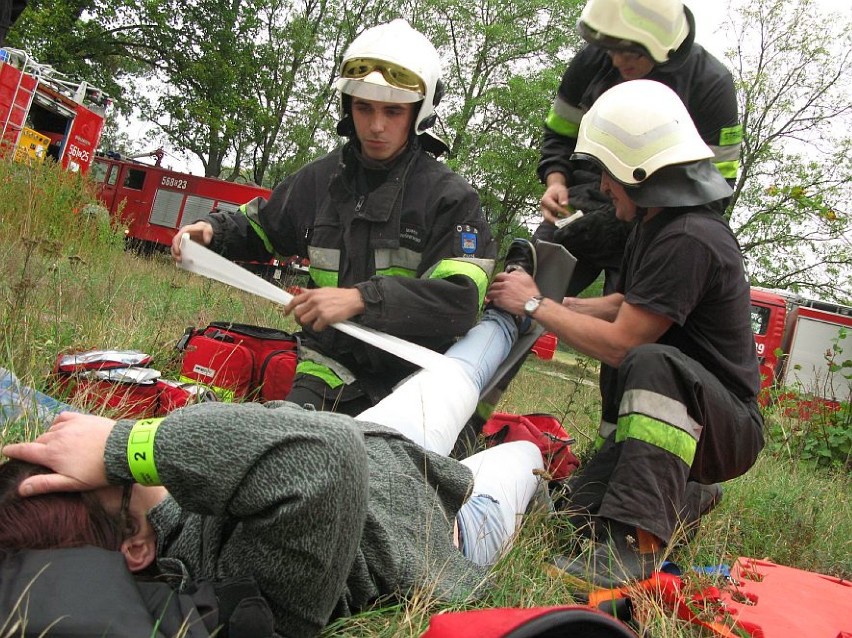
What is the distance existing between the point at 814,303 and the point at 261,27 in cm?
1751

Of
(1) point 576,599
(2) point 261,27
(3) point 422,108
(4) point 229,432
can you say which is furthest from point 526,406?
(2) point 261,27

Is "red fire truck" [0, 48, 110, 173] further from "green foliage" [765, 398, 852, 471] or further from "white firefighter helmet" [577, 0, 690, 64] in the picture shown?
"green foliage" [765, 398, 852, 471]

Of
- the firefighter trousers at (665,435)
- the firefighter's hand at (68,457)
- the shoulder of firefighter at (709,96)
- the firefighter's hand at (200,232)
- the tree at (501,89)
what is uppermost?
the tree at (501,89)

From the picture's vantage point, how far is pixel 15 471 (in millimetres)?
1298

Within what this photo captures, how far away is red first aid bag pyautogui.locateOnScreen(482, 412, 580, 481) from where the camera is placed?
10.3 ft

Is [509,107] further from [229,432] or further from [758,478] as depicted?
[229,432]

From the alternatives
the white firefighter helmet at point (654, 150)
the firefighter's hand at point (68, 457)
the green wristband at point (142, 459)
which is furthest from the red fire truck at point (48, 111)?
the green wristband at point (142, 459)

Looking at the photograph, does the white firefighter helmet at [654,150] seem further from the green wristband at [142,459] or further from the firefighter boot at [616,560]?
the green wristband at [142,459]

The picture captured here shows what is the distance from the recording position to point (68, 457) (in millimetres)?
1297

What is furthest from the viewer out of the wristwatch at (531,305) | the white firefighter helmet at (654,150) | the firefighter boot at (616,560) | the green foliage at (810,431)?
the green foliage at (810,431)

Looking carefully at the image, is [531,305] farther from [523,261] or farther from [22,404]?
[22,404]

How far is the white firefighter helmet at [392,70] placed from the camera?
9.30 feet

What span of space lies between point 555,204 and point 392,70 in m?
1.01

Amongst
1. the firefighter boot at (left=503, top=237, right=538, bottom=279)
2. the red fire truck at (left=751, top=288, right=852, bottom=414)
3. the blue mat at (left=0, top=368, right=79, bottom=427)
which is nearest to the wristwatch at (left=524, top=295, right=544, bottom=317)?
the firefighter boot at (left=503, top=237, right=538, bottom=279)
